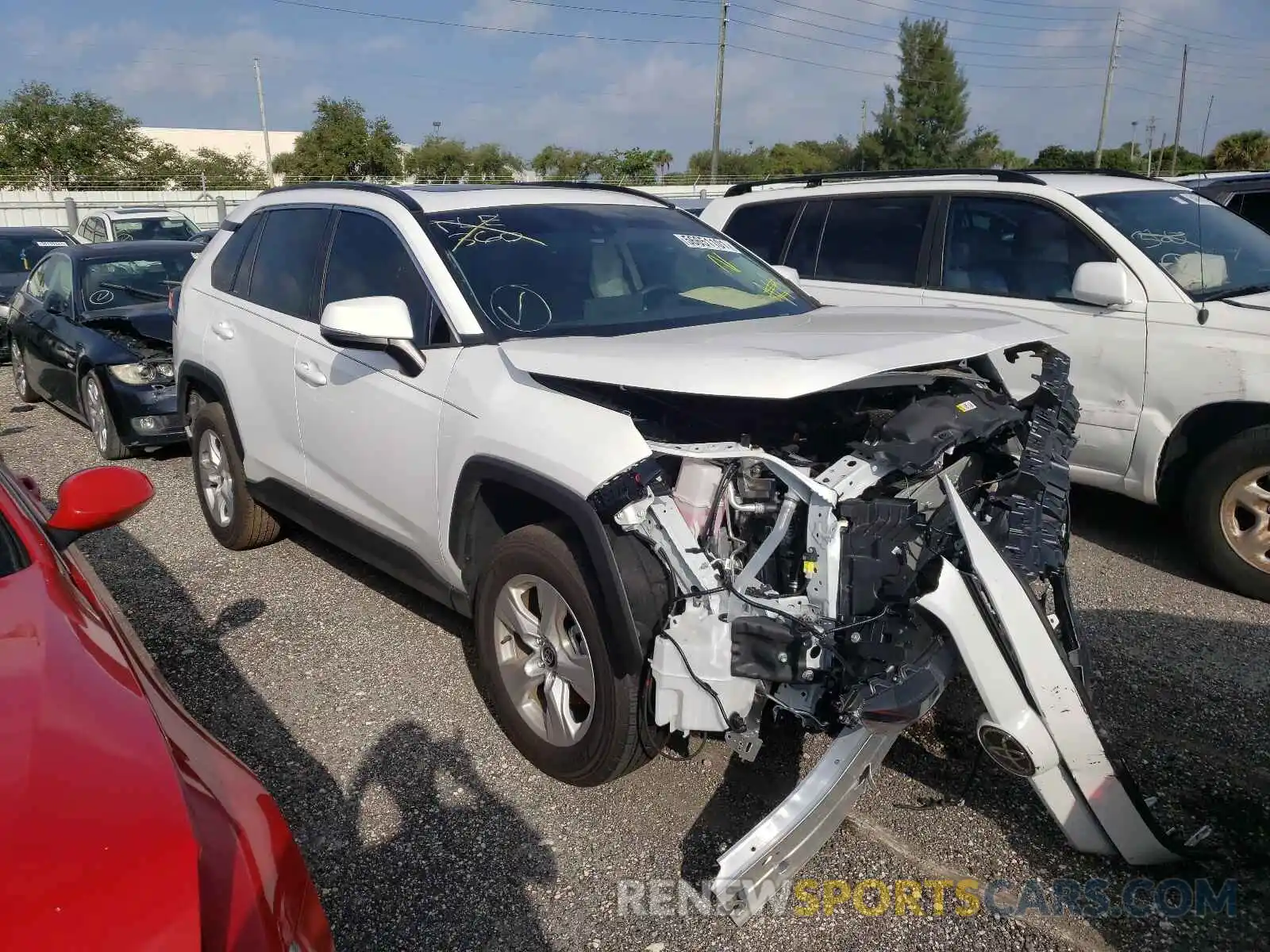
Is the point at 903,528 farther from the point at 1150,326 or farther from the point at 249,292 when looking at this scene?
the point at 249,292

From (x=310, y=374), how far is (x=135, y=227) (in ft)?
49.8

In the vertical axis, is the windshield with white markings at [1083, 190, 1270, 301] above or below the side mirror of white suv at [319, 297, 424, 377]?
above

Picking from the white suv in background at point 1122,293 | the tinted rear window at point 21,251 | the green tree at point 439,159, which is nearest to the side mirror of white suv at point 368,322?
the white suv in background at point 1122,293

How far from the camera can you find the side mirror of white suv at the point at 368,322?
3188 millimetres

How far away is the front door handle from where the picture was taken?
4.00 m

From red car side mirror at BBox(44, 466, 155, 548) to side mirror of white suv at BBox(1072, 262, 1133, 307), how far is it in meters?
4.49

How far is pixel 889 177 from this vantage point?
6.23 metres

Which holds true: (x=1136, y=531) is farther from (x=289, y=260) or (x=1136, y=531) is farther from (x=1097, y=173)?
(x=289, y=260)

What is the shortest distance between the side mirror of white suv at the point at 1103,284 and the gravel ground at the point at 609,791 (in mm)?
1453

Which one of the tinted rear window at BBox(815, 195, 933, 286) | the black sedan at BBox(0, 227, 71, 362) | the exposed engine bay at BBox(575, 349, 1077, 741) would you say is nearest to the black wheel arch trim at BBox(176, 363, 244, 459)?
the exposed engine bay at BBox(575, 349, 1077, 741)

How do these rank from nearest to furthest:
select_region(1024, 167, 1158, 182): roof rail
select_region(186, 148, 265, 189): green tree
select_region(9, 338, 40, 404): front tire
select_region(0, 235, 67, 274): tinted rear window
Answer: select_region(1024, 167, 1158, 182): roof rail, select_region(9, 338, 40, 404): front tire, select_region(0, 235, 67, 274): tinted rear window, select_region(186, 148, 265, 189): green tree

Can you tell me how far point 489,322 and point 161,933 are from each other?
233cm

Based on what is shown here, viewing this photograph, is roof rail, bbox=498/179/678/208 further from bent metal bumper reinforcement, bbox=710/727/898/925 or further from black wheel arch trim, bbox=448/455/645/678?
bent metal bumper reinforcement, bbox=710/727/898/925

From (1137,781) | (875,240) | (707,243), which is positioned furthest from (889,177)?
(1137,781)
